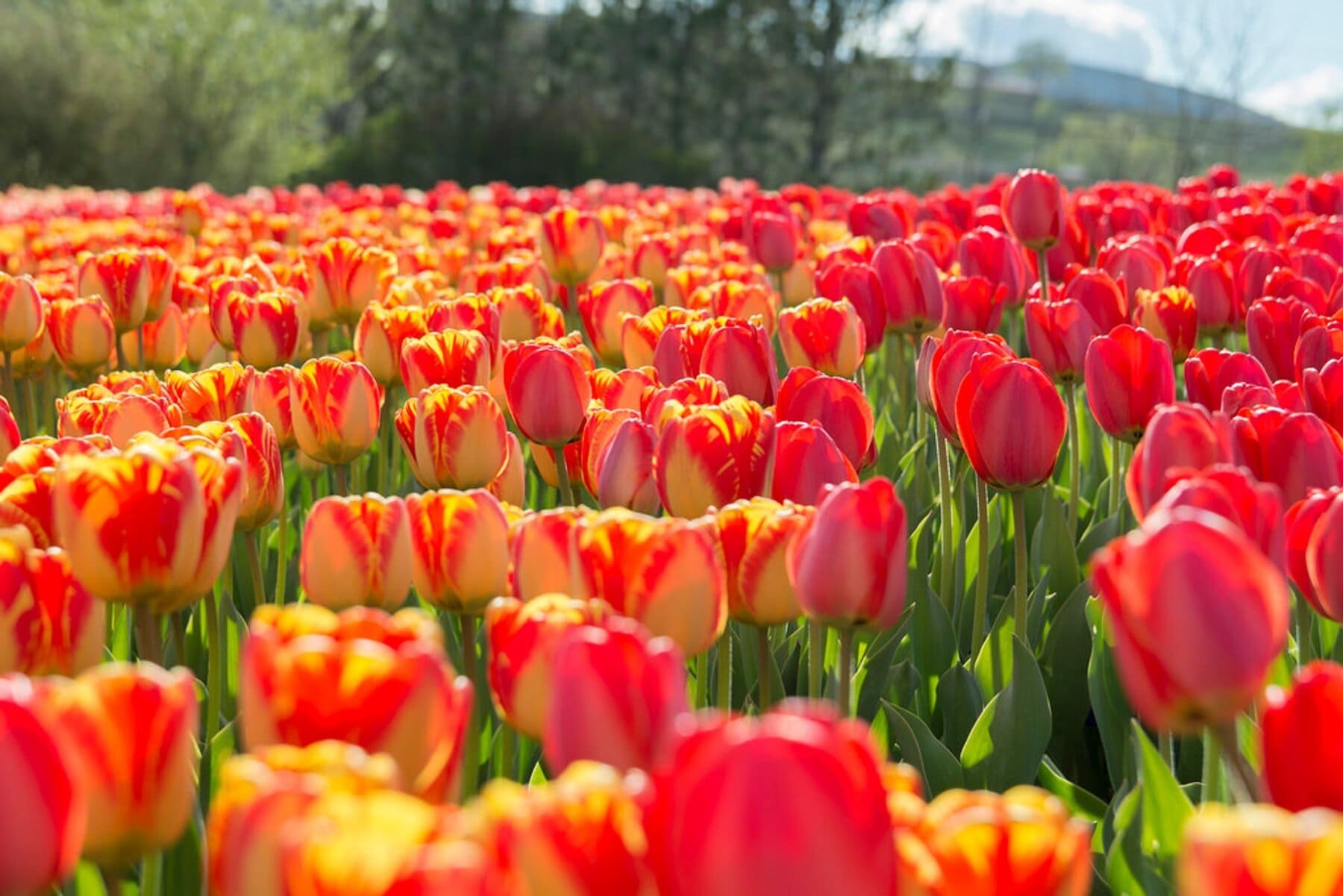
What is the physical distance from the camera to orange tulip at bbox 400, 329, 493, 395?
242 centimetres

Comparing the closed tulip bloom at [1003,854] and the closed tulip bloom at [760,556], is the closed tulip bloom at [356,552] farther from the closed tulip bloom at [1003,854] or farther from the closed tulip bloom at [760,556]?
the closed tulip bloom at [1003,854]

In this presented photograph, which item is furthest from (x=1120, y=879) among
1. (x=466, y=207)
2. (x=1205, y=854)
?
(x=466, y=207)

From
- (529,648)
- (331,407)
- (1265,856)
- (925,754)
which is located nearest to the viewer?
(1265,856)

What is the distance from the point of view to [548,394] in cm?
212

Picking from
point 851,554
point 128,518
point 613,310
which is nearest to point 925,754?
point 851,554

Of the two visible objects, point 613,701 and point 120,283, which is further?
point 120,283

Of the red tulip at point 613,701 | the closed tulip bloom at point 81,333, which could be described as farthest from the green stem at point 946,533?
the closed tulip bloom at point 81,333

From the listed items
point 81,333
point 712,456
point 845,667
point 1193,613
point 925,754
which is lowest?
point 925,754

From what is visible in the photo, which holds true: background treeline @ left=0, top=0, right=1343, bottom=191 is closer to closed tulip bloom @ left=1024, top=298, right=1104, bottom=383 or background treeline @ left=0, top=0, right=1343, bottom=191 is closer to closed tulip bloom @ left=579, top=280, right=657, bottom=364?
closed tulip bloom @ left=579, top=280, right=657, bottom=364

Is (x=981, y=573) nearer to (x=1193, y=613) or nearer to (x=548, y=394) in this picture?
(x=548, y=394)

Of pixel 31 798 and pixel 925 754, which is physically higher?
pixel 31 798

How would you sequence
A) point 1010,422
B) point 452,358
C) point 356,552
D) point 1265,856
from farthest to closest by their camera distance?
point 452,358 → point 1010,422 → point 356,552 → point 1265,856

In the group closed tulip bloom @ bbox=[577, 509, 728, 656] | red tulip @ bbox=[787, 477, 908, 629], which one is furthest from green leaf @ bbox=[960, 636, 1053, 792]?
closed tulip bloom @ bbox=[577, 509, 728, 656]

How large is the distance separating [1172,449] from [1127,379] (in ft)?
2.41
